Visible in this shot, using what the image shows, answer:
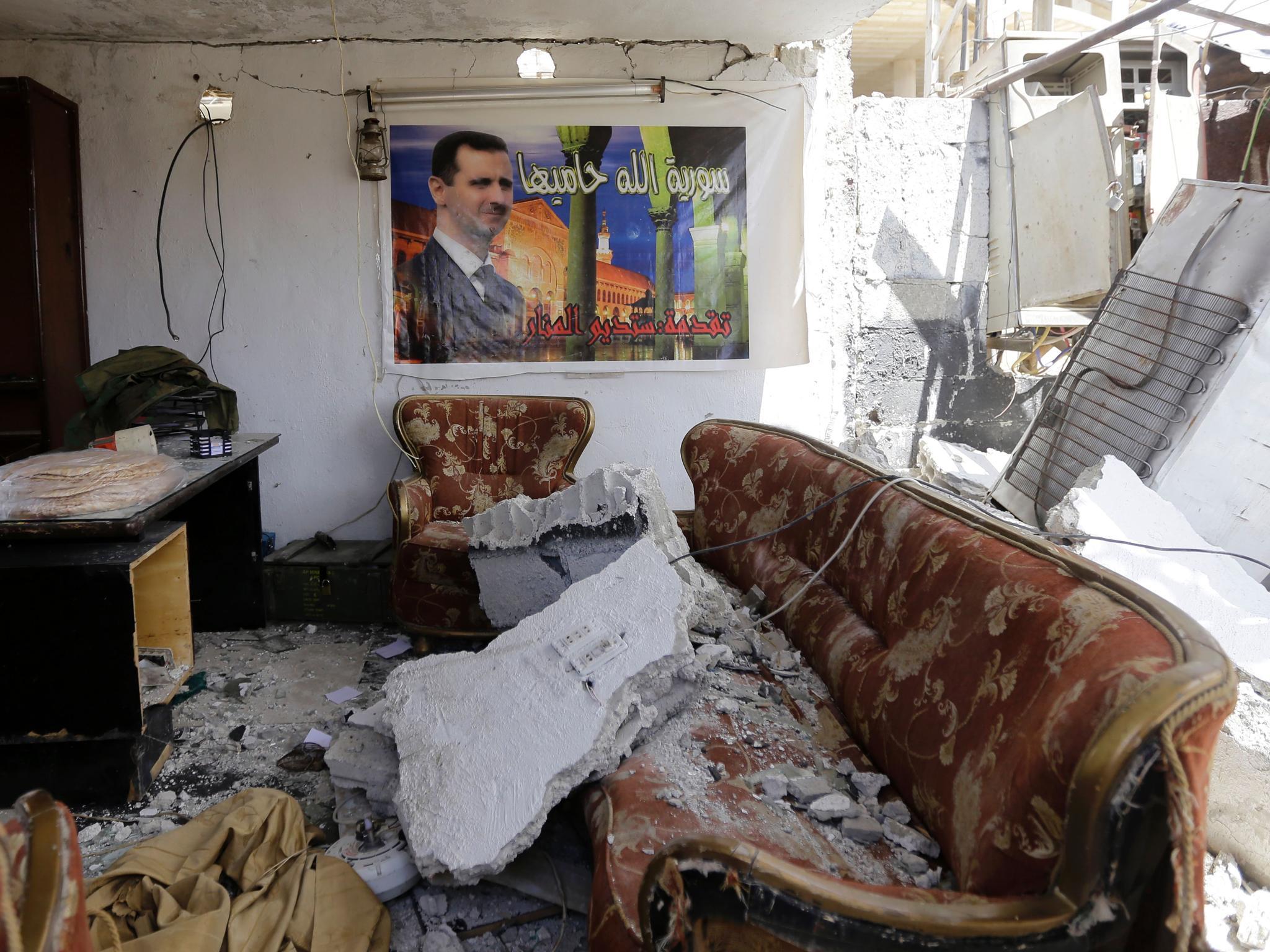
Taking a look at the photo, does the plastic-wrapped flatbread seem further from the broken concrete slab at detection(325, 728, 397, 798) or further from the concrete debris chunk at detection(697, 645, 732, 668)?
the concrete debris chunk at detection(697, 645, 732, 668)

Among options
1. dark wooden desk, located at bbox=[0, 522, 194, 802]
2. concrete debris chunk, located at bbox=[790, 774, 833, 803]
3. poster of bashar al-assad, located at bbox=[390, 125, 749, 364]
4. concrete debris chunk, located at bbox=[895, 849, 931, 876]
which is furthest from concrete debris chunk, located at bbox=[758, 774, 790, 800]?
poster of bashar al-assad, located at bbox=[390, 125, 749, 364]

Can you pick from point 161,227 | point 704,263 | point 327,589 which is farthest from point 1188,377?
point 161,227

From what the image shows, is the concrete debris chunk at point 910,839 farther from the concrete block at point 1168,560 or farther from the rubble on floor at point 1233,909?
the concrete block at point 1168,560

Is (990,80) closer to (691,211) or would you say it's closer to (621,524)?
(691,211)

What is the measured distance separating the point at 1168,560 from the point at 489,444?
2.65 m

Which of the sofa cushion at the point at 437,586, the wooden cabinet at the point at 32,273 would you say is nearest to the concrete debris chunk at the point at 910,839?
the sofa cushion at the point at 437,586

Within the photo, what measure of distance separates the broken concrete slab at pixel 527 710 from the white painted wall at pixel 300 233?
2331mm

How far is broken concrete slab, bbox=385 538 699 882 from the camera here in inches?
61.9

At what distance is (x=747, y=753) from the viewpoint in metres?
1.65

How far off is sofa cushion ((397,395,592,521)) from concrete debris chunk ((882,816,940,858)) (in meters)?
2.47

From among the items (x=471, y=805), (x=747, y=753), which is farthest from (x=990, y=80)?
(x=471, y=805)

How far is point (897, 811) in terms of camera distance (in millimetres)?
1393

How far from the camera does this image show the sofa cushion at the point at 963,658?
1.00m

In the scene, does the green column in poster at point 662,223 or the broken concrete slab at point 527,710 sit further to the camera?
the green column in poster at point 662,223
